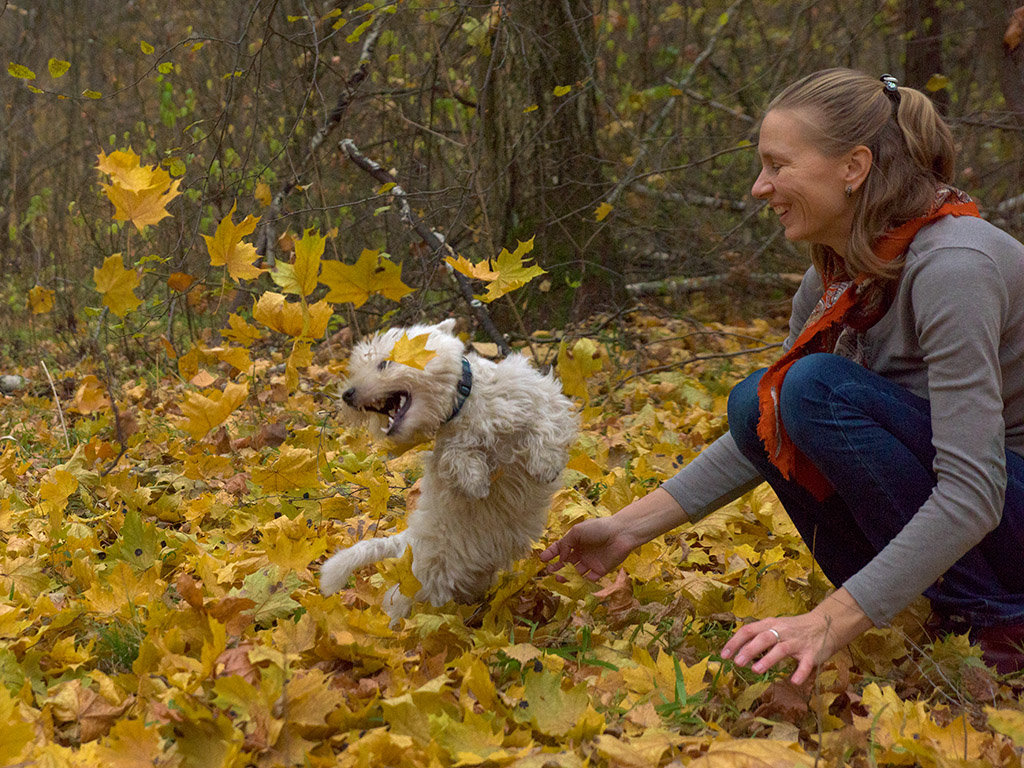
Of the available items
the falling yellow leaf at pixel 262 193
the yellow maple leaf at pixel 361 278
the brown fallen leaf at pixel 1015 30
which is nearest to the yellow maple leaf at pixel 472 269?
the yellow maple leaf at pixel 361 278

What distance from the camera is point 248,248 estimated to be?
2.62m

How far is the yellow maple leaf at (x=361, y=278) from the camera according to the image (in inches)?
91.8

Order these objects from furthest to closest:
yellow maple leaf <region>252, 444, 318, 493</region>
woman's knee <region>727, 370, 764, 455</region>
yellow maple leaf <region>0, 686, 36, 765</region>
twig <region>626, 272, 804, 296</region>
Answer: twig <region>626, 272, 804, 296</region> < yellow maple leaf <region>252, 444, 318, 493</region> < woman's knee <region>727, 370, 764, 455</region> < yellow maple leaf <region>0, 686, 36, 765</region>

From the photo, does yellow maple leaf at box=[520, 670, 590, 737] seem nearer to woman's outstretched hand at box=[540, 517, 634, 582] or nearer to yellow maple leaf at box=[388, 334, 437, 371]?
woman's outstretched hand at box=[540, 517, 634, 582]

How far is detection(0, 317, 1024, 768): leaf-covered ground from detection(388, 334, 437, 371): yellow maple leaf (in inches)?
19.0

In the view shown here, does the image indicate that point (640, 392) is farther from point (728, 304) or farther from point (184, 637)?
point (184, 637)

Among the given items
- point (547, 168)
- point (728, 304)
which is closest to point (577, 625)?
point (547, 168)

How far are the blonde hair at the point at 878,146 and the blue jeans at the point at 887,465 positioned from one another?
26cm

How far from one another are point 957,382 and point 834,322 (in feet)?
1.31

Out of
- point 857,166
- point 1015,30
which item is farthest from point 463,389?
point 1015,30

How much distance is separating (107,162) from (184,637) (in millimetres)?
1291

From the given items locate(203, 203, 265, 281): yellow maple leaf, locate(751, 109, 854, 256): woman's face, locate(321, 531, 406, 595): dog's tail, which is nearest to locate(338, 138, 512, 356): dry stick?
locate(203, 203, 265, 281): yellow maple leaf

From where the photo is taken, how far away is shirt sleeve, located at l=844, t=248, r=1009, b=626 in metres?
1.69

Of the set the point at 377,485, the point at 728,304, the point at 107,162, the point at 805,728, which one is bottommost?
the point at 728,304
